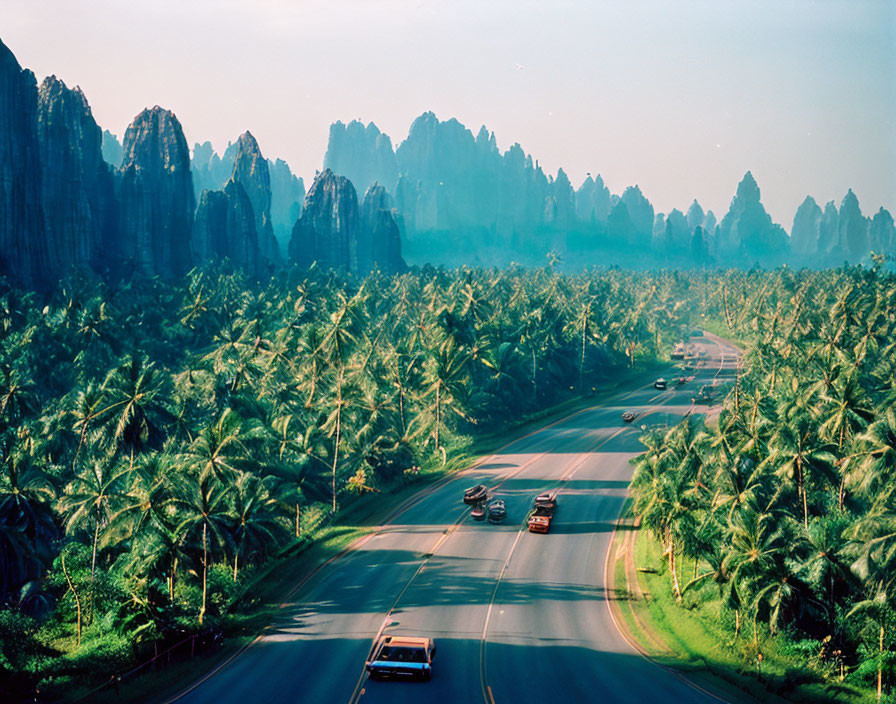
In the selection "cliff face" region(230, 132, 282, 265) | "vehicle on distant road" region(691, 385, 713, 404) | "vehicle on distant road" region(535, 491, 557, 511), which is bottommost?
"vehicle on distant road" region(535, 491, 557, 511)

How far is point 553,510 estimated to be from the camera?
52344 mm

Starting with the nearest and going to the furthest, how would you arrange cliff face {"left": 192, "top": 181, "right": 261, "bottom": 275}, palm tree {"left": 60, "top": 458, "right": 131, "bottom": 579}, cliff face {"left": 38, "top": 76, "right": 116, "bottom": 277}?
1. palm tree {"left": 60, "top": 458, "right": 131, "bottom": 579}
2. cliff face {"left": 38, "top": 76, "right": 116, "bottom": 277}
3. cliff face {"left": 192, "top": 181, "right": 261, "bottom": 275}

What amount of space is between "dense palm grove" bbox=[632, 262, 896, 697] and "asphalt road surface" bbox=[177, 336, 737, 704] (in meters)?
6.17

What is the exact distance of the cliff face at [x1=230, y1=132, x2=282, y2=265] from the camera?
184000mm

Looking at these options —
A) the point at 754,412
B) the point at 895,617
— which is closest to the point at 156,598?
the point at 895,617

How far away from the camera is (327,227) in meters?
187

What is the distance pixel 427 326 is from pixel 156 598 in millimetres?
65769

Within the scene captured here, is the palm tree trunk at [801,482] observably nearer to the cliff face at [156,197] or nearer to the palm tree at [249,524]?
the palm tree at [249,524]

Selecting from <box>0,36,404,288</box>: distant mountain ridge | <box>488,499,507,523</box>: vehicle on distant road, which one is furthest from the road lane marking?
<box>0,36,404,288</box>: distant mountain ridge

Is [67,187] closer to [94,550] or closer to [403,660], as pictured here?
[94,550]

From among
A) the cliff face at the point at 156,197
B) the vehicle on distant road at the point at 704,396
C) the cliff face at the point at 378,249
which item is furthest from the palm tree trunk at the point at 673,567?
the cliff face at the point at 378,249

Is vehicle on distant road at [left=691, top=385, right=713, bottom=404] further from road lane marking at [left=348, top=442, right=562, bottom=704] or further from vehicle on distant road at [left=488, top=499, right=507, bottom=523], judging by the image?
vehicle on distant road at [left=488, top=499, right=507, bottom=523]

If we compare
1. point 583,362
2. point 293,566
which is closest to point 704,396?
point 583,362

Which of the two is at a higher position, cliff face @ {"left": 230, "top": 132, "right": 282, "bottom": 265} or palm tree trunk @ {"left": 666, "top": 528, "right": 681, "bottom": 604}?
cliff face @ {"left": 230, "top": 132, "right": 282, "bottom": 265}
